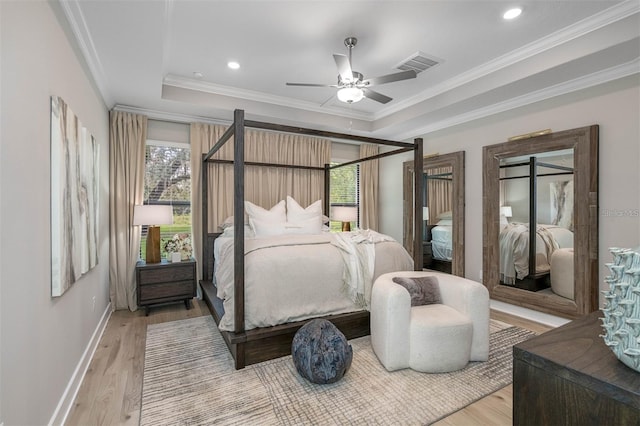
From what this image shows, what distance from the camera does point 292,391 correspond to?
6.85 feet

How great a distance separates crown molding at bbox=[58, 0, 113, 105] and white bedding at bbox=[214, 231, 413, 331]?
2.02m

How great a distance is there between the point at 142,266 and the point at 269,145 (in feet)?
8.30

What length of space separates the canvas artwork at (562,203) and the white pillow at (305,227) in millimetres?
2818

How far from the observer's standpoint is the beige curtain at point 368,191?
5.76 m

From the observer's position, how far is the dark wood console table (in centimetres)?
63

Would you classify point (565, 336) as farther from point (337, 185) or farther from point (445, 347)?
point (337, 185)

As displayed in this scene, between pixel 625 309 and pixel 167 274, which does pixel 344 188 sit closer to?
pixel 167 274

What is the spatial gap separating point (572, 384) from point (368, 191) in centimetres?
519

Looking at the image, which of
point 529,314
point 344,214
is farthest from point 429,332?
point 344,214

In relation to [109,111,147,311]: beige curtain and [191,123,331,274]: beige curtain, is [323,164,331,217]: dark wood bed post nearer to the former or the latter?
[191,123,331,274]: beige curtain

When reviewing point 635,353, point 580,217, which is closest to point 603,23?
point 580,217

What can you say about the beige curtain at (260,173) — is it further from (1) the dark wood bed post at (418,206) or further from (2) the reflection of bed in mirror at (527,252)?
(2) the reflection of bed in mirror at (527,252)

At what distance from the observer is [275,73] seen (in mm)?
3633

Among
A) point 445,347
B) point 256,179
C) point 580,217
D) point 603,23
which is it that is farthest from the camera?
point 256,179
